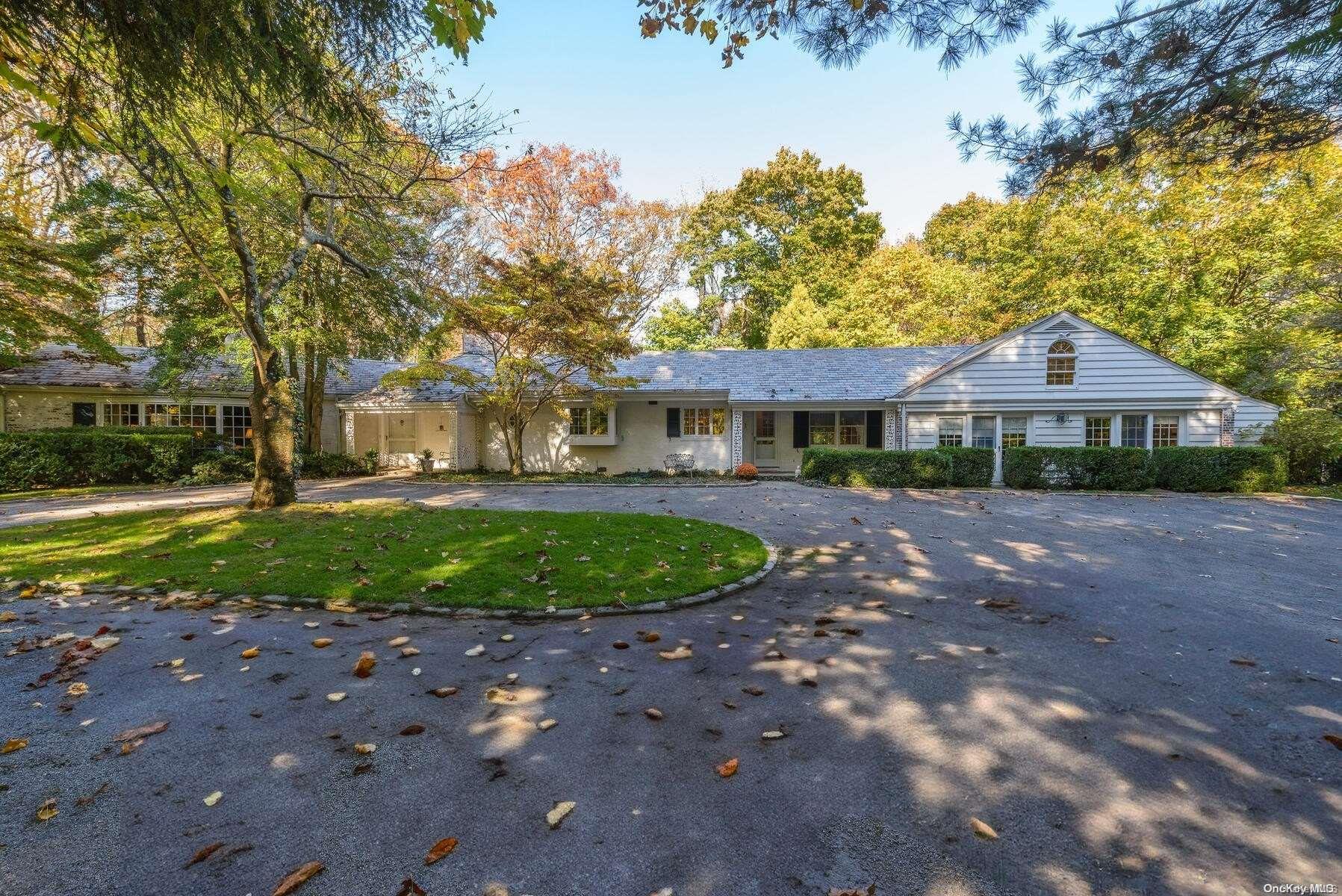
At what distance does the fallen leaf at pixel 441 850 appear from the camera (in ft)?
6.84

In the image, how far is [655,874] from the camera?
2.04 metres

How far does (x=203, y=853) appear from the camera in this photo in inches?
82.0

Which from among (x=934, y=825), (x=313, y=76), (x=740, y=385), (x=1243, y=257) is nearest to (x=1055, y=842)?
(x=934, y=825)

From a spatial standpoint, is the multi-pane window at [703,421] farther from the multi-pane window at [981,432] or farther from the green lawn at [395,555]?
the green lawn at [395,555]

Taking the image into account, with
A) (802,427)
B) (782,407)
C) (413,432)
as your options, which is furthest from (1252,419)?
(413,432)

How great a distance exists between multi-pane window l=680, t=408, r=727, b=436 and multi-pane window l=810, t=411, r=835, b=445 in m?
3.26

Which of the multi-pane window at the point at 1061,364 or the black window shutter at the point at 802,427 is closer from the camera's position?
the multi-pane window at the point at 1061,364

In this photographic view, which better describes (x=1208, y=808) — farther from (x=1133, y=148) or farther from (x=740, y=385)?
(x=740, y=385)

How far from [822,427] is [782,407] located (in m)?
2.14

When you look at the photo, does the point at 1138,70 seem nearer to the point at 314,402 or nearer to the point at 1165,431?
the point at 1165,431

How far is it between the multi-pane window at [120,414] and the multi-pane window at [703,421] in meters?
18.9

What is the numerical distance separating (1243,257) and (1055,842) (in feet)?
89.5

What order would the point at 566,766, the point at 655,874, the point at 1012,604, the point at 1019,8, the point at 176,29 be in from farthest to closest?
the point at 1012,604, the point at 1019,8, the point at 176,29, the point at 566,766, the point at 655,874

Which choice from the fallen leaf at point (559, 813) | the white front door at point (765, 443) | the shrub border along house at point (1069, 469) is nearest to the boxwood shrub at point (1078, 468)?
the shrub border along house at point (1069, 469)
